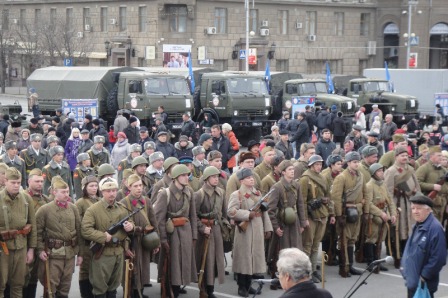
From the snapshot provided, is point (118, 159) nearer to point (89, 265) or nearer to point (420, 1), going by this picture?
point (89, 265)

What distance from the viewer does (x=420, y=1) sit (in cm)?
6238

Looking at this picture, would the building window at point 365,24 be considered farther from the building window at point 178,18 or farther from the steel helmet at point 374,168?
the steel helmet at point 374,168

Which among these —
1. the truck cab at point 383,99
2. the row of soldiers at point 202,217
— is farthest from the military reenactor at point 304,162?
the truck cab at point 383,99

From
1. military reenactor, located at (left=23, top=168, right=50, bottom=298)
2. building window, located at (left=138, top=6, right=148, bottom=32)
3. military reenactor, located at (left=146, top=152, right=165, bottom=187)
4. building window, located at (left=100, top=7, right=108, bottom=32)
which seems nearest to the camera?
military reenactor, located at (left=23, top=168, right=50, bottom=298)

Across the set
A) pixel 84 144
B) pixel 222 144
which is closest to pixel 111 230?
pixel 84 144

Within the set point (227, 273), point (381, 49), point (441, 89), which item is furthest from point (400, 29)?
point (227, 273)

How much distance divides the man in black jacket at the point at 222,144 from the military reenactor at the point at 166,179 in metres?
6.59

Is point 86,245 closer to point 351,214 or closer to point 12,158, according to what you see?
point 351,214

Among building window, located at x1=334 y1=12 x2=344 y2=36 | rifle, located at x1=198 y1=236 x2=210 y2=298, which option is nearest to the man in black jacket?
rifle, located at x1=198 y1=236 x2=210 y2=298

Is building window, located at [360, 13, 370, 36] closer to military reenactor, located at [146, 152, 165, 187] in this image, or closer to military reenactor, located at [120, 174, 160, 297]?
military reenactor, located at [146, 152, 165, 187]

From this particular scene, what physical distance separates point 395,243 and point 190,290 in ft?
11.6

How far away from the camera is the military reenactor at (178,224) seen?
11711 mm

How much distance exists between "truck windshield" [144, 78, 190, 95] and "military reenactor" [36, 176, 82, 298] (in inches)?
787

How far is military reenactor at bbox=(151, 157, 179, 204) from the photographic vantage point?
1228 cm
